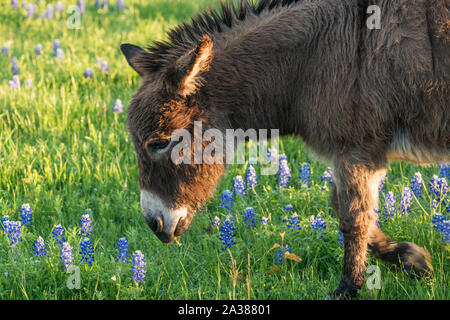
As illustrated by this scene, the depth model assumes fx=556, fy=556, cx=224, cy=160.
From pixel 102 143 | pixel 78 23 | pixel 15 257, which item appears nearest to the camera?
pixel 15 257

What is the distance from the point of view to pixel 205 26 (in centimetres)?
383

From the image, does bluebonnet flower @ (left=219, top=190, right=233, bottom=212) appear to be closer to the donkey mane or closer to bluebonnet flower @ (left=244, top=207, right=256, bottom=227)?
bluebonnet flower @ (left=244, top=207, right=256, bottom=227)

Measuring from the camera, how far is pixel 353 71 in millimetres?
3438

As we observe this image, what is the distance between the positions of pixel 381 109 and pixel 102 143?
320cm

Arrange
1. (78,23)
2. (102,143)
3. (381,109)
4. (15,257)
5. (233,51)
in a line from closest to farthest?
(381,109), (233,51), (15,257), (102,143), (78,23)

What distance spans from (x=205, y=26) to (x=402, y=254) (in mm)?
2100

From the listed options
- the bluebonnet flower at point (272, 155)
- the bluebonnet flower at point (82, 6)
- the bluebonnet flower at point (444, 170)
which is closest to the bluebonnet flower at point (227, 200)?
the bluebonnet flower at point (272, 155)

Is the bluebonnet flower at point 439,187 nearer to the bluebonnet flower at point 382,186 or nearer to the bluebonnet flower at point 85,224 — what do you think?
the bluebonnet flower at point 382,186

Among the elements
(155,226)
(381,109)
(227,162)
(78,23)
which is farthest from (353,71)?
(78,23)

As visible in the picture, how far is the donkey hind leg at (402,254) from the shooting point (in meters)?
3.81

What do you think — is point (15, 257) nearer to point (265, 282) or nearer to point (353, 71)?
point (265, 282)

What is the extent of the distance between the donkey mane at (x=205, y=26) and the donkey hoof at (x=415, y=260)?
189 centimetres

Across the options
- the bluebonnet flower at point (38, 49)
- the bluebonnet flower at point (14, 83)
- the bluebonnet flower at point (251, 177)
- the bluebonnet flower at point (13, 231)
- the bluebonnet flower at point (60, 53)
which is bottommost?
the bluebonnet flower at point (13, 231)

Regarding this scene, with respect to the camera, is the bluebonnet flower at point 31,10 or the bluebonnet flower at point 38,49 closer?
the bluebonnet flower at point 38,49
